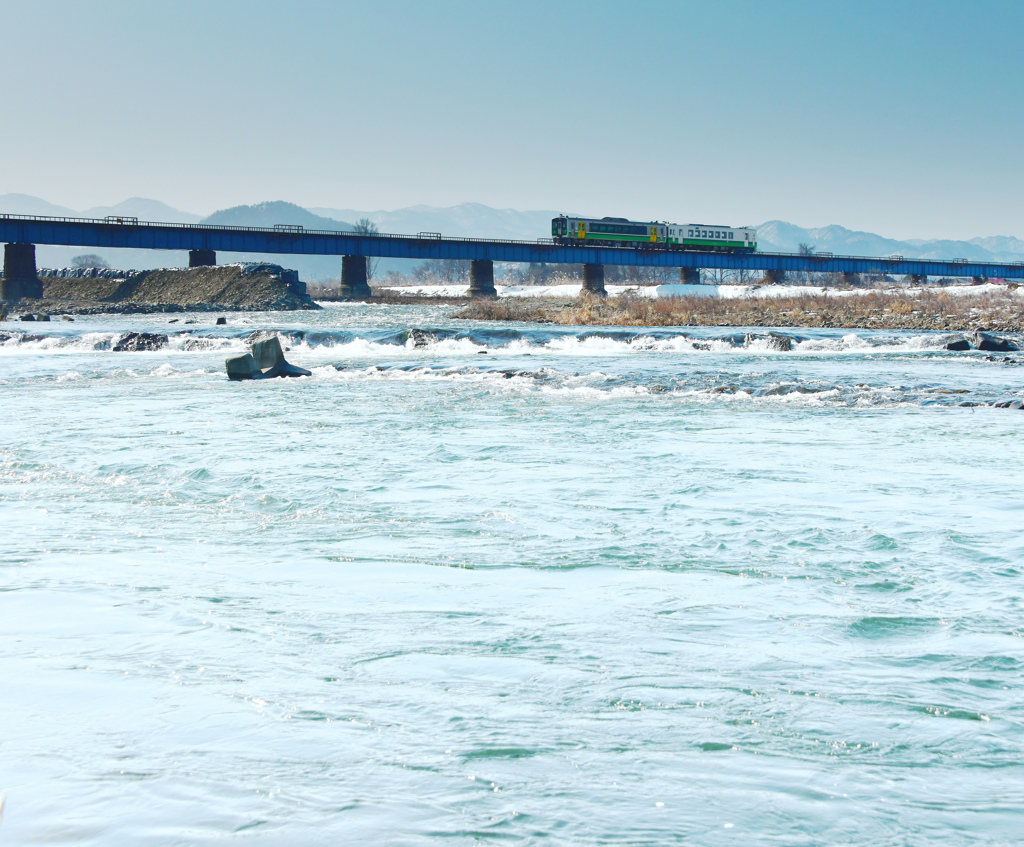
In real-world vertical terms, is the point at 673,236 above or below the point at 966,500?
above

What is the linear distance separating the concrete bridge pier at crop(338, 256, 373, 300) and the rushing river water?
3252 inches

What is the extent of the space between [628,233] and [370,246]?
25.7 m

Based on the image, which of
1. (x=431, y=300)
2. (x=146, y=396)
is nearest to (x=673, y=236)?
(x=431, y=300)

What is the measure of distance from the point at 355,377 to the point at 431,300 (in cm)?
6859

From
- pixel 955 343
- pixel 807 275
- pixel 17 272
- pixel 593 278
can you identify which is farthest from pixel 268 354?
pixel 807 275

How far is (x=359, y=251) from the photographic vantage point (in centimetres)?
8800

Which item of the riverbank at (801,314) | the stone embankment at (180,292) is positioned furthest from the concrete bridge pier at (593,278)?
the riverbank at (801,314)

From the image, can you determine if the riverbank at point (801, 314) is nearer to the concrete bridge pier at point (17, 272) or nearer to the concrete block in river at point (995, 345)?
the concrete block in river at point (995, 345)

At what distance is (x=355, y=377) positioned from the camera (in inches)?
1035

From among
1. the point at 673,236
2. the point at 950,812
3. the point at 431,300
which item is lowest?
the point at 950,812

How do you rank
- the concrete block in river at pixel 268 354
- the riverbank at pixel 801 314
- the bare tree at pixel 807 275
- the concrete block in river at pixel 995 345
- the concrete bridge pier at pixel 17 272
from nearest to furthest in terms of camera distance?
the concrete block in river at pixel 268 354 → the concrete block in river at pixel 995 345 → the riverbank at pixel 801 314 → the concrete bridge pier at pixel 17 272 → the bare tree at pixel 807 275

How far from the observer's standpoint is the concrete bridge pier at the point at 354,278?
311 ft

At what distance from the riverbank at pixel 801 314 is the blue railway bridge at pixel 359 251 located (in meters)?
30.7

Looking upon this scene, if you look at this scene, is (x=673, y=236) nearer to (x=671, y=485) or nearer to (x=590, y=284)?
(x=590, y=284)
